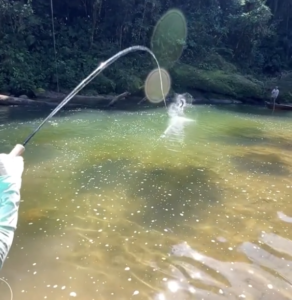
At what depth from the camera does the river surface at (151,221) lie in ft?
13.9

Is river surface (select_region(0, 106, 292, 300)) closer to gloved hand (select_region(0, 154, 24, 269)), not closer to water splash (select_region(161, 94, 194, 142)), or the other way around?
water splash (select_region(161, 94, 194, 142))

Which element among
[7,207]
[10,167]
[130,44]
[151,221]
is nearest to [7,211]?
[7,207]

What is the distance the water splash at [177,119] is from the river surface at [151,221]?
1114 mm

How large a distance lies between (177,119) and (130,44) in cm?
1178

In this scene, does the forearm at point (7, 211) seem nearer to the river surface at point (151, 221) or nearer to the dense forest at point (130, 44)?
the river surface at point (151, 221)

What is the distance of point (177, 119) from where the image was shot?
16.5m

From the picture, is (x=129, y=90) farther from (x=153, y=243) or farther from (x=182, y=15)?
(x=153, y=243)

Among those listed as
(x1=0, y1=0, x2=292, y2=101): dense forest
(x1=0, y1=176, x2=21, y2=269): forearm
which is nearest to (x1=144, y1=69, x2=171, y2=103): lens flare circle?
(x1=0, y1=0, x2=292, y2=101): dense forest

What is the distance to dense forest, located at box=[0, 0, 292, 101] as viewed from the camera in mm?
21163

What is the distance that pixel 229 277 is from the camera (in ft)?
14.4

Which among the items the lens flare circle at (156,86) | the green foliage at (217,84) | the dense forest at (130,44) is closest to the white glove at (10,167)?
the dense forest at (130,44)

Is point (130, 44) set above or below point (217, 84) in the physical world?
above

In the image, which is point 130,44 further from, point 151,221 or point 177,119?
point 151,221

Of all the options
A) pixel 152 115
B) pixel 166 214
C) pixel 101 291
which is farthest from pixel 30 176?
pixel 152 115
